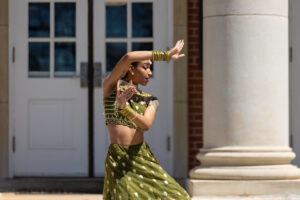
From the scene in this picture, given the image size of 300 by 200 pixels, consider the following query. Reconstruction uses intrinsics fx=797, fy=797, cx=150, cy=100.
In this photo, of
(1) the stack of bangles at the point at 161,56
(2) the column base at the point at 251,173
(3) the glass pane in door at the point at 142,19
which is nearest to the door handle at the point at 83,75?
(3) the glass pane in door at the point at 142,19

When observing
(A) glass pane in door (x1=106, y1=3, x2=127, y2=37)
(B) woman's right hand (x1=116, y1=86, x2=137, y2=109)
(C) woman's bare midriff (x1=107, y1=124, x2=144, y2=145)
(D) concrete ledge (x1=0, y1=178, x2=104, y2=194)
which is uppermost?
(A) glass pane in door (x1=106, y1=3, x2=127, y2=37)

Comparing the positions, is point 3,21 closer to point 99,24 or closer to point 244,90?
point 99,24

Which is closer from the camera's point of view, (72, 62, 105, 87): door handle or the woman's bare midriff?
the woman's bare midriff

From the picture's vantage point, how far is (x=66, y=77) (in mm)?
8961

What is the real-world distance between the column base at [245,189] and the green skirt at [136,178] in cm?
205

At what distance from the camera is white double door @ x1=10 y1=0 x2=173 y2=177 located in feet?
29.3

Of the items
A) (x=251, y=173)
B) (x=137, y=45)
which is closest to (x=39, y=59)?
(x=137, y=45)

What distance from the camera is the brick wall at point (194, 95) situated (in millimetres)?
8898

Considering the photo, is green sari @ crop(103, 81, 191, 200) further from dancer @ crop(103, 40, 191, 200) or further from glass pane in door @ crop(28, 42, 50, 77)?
glass pane in door @ crop(28, 42, 50, 77)

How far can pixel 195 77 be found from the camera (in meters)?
8.91

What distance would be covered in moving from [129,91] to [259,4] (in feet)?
8.94

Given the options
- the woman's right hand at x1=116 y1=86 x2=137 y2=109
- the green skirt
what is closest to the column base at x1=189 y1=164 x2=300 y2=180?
the green skirt

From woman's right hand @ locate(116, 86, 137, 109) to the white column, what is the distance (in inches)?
95.1

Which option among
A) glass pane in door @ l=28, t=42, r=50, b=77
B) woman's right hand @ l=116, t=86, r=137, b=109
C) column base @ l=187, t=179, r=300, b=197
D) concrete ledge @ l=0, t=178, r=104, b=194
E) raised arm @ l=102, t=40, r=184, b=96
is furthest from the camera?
glass pane in door @ l=28, t=42, r=50, b=77
